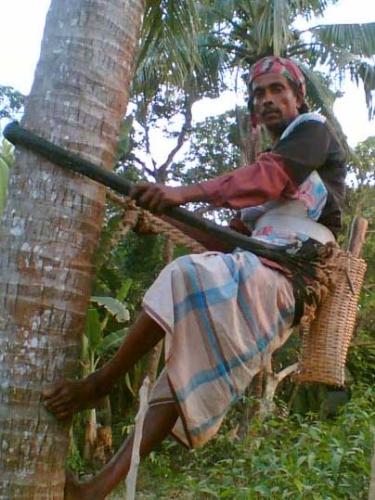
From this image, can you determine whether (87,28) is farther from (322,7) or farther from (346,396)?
(346,396)

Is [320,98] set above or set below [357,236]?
above

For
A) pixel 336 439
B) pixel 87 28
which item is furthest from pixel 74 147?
pixel 336 439

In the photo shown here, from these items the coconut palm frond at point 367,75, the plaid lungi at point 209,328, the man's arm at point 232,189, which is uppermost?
the coconut palm frond at point 367,75

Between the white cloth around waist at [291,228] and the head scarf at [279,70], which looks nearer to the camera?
the white cloth around waist at [291,228]

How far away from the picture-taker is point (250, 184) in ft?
6.28

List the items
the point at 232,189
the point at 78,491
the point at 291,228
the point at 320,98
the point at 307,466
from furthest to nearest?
the point at 320,98 < the point at 307,466 < the point at 291,228 < the point at 232,189 < the point at 78,491

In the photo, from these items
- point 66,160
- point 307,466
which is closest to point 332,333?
point 66,160

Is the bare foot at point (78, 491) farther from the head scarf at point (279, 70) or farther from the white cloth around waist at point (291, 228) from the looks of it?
the head scarf at point (279, 70)

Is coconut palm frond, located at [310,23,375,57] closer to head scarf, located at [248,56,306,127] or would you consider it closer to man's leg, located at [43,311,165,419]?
head scarf, located at [248,56,306,127]

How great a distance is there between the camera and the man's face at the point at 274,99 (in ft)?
7.31

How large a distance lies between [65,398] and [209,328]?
39 centimetres

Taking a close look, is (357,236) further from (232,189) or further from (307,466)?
(307,466)

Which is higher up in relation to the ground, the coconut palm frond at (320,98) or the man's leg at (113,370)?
the coconut palm frond at (320,98)

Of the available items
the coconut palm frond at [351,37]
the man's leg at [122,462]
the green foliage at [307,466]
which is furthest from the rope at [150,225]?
the coconut palm frond at [351,37]
